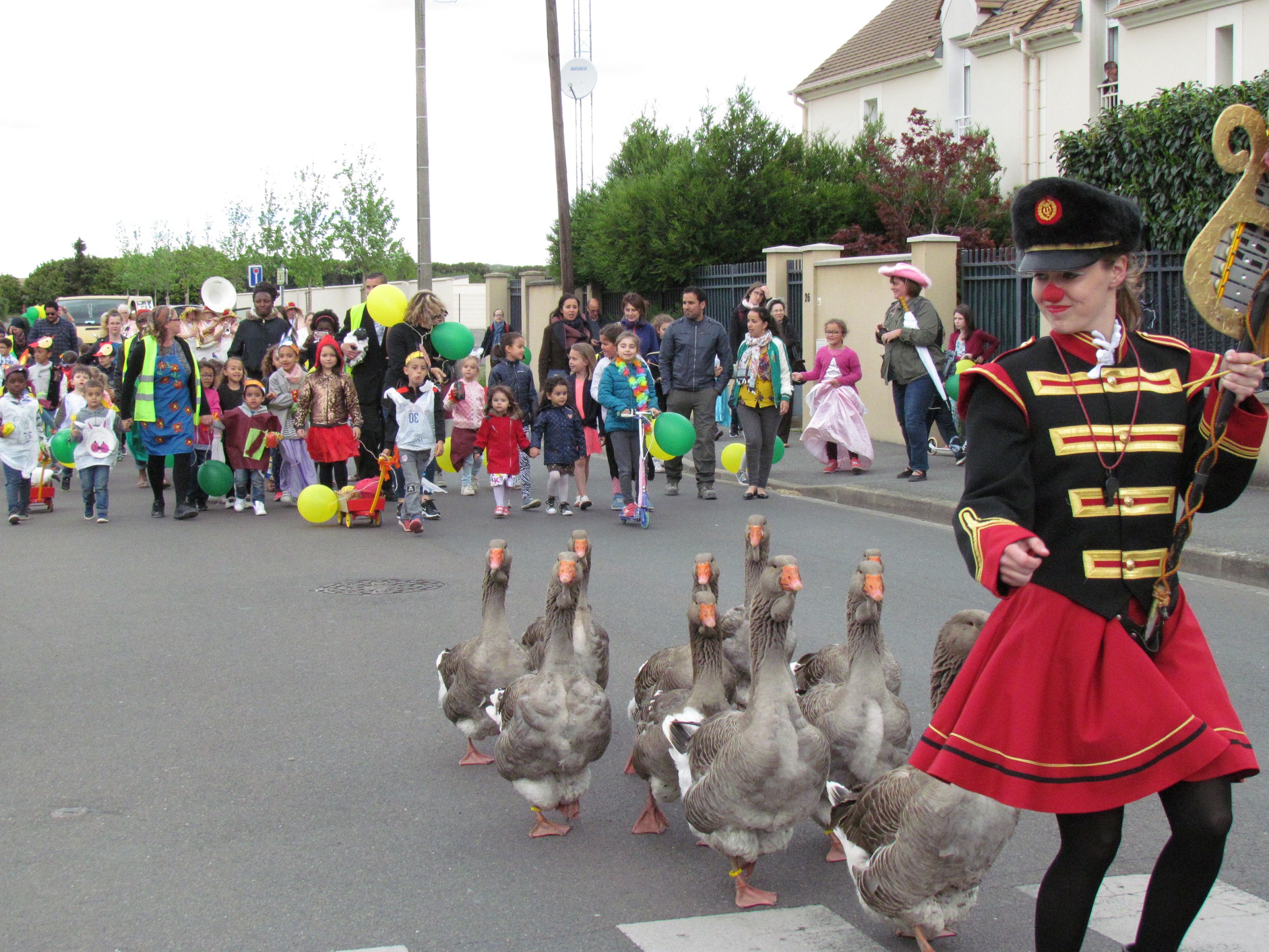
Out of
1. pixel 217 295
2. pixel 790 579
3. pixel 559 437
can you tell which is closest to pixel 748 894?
pixel 790 579

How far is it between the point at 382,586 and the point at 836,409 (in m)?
7.29

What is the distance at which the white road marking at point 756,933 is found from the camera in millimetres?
3969

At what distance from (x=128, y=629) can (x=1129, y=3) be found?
22.7 metres

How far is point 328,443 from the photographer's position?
13031 millimetres

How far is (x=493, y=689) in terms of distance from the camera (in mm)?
5543

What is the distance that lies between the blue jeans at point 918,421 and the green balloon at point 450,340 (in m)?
4.83

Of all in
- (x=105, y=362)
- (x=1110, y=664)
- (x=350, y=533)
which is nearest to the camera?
(x=1110, y=664)

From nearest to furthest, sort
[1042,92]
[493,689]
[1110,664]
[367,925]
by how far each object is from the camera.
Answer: [1110,664]
[367,925]
[493,689]
[1042,92]

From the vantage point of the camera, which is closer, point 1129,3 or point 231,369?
point 231,369

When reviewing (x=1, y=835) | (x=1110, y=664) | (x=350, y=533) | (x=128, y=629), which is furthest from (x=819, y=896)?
(x=350, y=533)

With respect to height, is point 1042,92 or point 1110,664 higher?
point 1042,92

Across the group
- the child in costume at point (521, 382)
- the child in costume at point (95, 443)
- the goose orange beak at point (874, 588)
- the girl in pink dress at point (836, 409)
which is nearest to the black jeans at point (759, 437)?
the girl in pink dress at point (836, 409)

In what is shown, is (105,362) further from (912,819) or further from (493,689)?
(912,819)

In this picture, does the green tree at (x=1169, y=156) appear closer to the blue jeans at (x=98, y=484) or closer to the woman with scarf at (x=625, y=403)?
the woman with scarf at (x=625, y=403)
